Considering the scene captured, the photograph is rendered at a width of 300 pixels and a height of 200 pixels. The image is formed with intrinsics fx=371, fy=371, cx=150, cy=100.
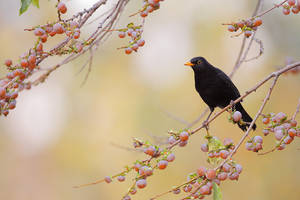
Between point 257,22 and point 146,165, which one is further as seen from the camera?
point 257,22

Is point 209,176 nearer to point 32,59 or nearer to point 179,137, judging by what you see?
point 179,137

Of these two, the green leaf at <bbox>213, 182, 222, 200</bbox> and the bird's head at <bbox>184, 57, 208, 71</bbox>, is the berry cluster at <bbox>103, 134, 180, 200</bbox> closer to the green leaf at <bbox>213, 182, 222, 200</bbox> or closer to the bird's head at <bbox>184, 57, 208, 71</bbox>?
the green leaf at <bbox>213, 182, 222, 200</bbox>

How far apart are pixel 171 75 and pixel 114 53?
91.9 inches

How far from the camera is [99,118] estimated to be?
13.7 metres

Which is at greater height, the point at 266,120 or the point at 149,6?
the point at 149,6

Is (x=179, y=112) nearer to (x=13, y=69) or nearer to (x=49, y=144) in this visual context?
(x=49, y=144)

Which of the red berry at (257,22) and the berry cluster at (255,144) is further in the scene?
the red berry at (257,22)

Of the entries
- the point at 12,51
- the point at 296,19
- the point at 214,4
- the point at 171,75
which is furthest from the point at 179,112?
the point at 12,51

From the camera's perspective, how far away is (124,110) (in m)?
13.7

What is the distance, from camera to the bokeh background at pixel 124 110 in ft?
37.7

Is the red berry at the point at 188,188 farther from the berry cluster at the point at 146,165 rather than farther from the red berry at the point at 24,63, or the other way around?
the red berry at the point at 24,63

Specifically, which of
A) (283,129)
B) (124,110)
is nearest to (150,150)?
(283,129)

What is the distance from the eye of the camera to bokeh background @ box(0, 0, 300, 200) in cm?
1148

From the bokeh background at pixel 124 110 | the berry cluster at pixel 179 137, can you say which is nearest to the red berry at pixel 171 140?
the berry cluster at pixel 179 137
